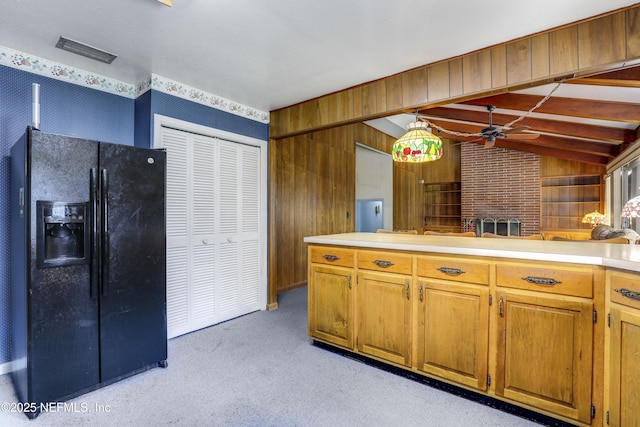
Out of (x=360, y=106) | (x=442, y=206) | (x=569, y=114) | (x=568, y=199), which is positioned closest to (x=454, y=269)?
(x=360, y=106)

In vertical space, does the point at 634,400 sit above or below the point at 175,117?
below

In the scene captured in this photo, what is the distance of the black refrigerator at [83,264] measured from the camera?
1.77m

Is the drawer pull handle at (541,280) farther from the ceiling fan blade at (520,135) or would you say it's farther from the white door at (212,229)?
the ceiling fan blade at (520,135)

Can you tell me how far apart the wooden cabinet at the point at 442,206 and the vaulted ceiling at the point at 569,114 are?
1.77 m

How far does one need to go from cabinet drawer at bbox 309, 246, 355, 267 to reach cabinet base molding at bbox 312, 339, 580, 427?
732 millimetres

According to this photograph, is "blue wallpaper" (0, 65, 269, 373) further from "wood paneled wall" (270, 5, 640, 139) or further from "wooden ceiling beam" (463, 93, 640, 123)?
"wooden ceiling beam" (463, 93, 640, 123)

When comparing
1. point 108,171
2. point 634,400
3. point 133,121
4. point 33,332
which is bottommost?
point 634,400

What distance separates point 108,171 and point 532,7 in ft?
9.25

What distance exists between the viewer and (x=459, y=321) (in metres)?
1.87

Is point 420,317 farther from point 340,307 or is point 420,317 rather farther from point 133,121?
point 133,121

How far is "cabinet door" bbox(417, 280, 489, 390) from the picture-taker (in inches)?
71.0

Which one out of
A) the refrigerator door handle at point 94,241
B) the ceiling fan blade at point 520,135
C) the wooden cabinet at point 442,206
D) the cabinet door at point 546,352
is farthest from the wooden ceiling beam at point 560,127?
the refrigerator door handle at point 94,241

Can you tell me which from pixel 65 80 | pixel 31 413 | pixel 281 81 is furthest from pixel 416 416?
pixel 65 80

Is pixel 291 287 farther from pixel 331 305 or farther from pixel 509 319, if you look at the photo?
pixel 509 319
